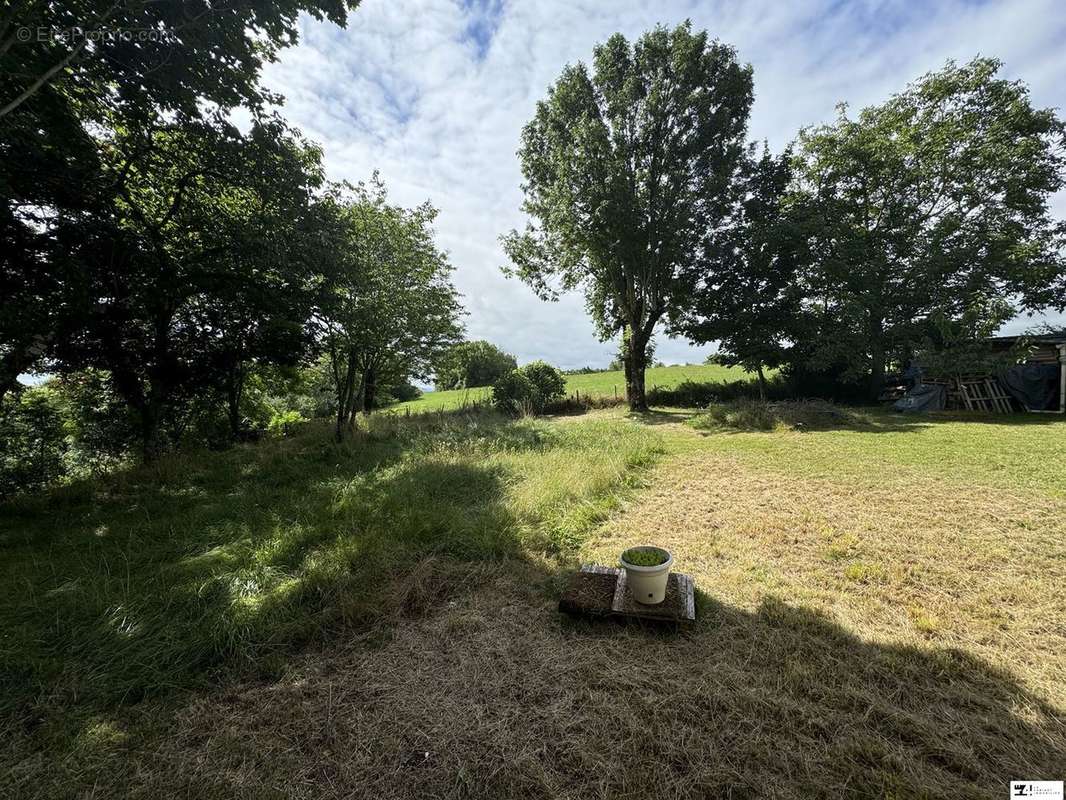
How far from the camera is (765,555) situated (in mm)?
3877

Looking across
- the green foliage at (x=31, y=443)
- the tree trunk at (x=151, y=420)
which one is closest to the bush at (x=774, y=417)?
the tree trunk at (x=151, y=420)

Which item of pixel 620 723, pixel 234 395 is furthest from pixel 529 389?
pixel 620 723

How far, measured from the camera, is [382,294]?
10.3 meters

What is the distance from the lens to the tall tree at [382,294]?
9.29m

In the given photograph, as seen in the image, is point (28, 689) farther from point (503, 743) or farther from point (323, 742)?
point (503, 743)

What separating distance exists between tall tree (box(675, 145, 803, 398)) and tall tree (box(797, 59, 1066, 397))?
1.07 metres

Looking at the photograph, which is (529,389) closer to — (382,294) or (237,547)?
(382,294)

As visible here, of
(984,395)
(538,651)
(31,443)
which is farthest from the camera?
(984,395)

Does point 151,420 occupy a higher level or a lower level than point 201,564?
higher

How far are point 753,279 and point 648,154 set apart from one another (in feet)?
22.6

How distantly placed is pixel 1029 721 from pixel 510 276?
18822 mm

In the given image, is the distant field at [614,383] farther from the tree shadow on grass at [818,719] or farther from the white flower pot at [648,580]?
the tree shadow on grass at [818,719]

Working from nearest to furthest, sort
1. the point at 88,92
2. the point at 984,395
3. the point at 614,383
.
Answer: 1. the point at 88,92
2. the point at 984,395
3. the point at 614,383

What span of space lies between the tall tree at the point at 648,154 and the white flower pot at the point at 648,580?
14.1 metres
